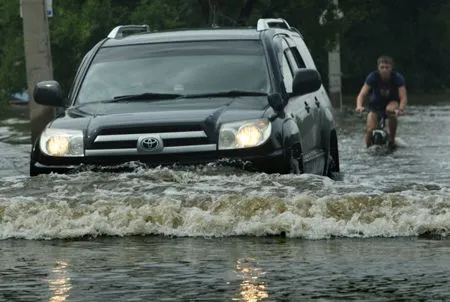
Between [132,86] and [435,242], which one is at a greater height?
[132,86]

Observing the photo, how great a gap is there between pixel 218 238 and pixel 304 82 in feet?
11.5

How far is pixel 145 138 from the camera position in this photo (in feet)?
44.1

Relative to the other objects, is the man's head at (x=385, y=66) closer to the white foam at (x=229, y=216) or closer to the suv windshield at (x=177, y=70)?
the suv windshield at (x=177, y=70)

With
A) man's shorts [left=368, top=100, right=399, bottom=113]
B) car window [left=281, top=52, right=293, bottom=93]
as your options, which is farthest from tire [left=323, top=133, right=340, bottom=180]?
man's shorts [left=368, top=100, right=399, bottom=113]

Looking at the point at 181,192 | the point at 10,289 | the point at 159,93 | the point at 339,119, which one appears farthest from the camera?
the point at 339,119

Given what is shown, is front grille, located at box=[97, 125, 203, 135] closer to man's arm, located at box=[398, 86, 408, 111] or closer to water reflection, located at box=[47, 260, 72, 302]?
water reflection, located at box=[47, 260, 72, 302]

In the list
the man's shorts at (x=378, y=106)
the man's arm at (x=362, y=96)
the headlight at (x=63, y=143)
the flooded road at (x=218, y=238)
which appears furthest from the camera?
the man's shorts at (x=378, y=106)

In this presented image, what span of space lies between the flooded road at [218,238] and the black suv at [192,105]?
24 cm

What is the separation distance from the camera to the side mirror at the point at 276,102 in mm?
14047

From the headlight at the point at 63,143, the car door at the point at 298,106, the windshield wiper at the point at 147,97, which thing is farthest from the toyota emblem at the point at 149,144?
the car door at the point at 298,106

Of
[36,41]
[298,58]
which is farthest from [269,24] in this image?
[36,41]

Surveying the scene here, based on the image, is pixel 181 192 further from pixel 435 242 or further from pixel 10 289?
pixel 10 289

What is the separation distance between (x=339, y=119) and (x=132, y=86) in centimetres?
2239

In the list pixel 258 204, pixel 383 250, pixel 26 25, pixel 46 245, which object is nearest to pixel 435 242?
pixel 383 250
